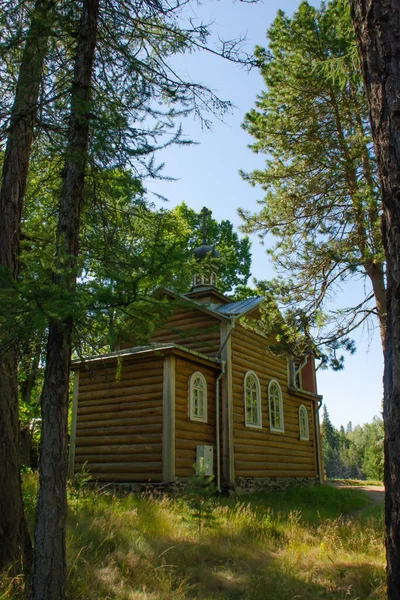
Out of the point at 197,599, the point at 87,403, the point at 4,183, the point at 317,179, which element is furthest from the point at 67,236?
the point at 87,403

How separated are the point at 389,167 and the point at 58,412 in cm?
335

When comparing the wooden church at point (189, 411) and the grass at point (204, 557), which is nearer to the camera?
the grass at point (204, 557)

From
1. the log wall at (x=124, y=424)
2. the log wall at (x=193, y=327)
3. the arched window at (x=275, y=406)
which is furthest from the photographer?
the arched window at (x=275, y=406)

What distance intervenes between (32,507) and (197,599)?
3448 mm

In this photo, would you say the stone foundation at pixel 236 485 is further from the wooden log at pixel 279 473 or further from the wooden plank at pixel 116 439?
the wooden plank at pixel 116 439

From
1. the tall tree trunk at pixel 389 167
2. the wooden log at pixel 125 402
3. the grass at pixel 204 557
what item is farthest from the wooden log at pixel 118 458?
the tall tree trunk at pixel 389 167

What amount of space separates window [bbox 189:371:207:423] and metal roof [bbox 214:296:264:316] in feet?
7.87

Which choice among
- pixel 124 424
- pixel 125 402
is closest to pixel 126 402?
pixel 125 402

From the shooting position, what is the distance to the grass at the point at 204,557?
5.02 m

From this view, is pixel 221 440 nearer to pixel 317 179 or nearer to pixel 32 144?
pixel 317 179

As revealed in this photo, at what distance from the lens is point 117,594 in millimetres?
4648

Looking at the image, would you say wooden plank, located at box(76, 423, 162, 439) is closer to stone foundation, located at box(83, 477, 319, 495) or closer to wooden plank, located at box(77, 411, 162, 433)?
wooden plank, located at box(77, 411, 162, 433)

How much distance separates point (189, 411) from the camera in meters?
12.9

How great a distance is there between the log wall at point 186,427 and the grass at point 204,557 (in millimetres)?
3447
